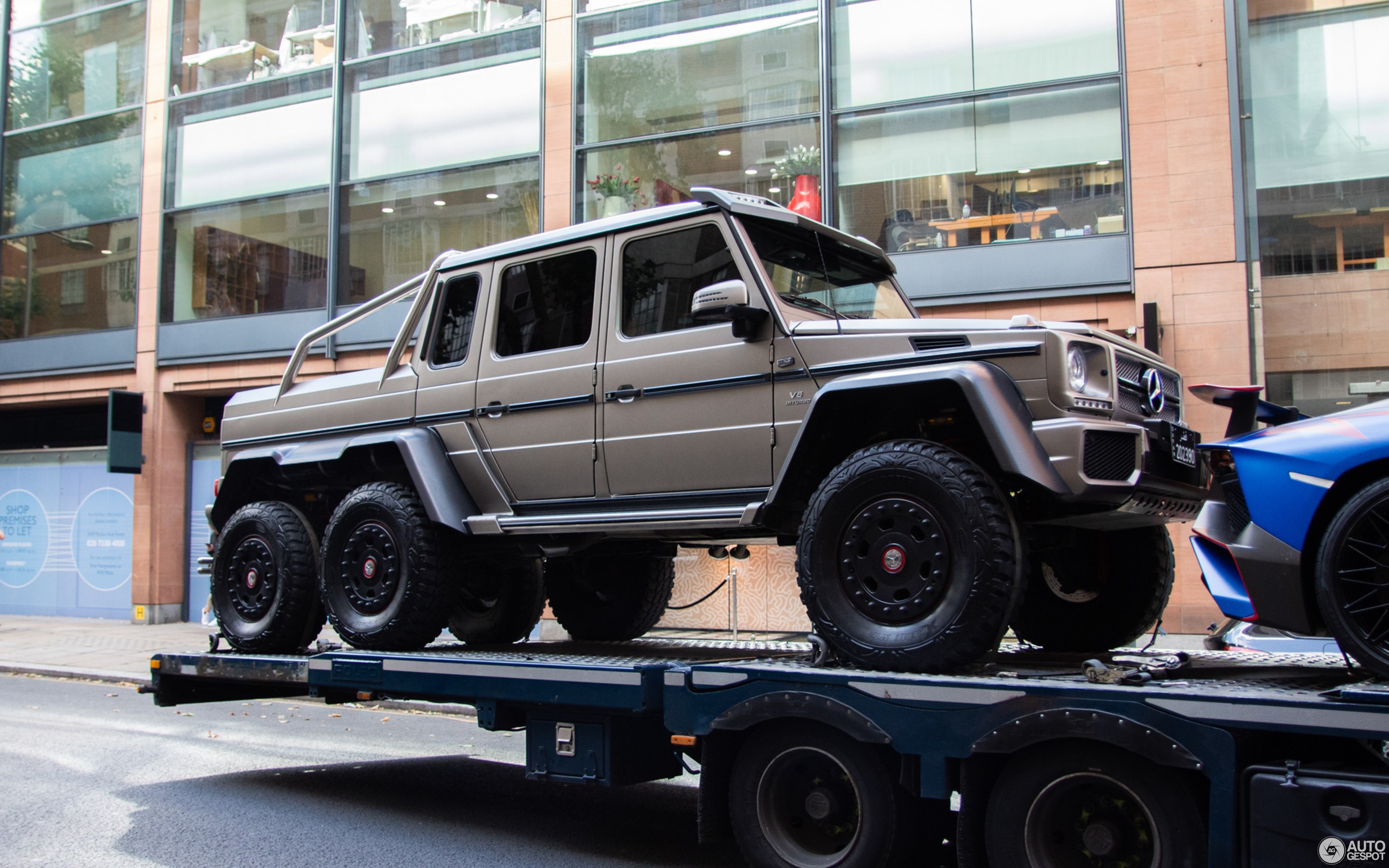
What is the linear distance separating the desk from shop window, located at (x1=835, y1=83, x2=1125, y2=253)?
0.01 metres

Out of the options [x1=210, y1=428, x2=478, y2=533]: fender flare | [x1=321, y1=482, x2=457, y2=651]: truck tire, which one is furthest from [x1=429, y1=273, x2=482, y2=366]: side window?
[x1=321, y1=482, x2=457, y2=651]: truck tire

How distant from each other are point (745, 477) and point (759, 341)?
0.63 meters

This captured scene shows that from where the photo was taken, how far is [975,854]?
4164mm

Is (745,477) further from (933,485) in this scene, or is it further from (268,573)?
(268,573)

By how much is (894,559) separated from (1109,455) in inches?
37.0

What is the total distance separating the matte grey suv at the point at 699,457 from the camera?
15.1ft

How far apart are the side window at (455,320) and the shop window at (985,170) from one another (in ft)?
25.9

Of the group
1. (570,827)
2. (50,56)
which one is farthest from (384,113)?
(570,827)

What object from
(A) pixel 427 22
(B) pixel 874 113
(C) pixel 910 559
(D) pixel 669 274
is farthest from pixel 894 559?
(A) pixel 427 22

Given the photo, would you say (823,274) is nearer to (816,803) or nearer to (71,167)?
(816,803)

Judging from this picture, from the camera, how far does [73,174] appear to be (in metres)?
20.3

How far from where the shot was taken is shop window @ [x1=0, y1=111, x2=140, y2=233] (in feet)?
65.0

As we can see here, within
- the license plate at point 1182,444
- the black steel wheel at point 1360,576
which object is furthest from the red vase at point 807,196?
the black steel wheel at point 1360,576

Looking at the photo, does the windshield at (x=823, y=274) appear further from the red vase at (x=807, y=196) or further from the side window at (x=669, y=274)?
the red vase at (x=807, y=196)
